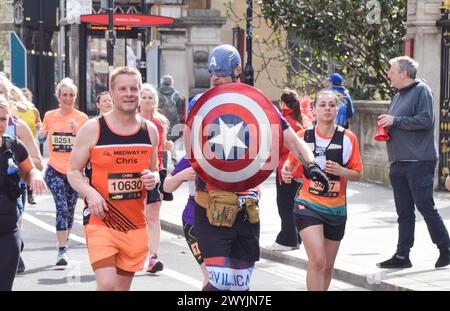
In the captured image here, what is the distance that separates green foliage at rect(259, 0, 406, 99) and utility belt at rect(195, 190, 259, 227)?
1501 cm

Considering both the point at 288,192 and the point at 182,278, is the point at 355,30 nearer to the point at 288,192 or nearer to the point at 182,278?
the point at 288,192

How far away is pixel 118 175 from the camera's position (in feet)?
25.2

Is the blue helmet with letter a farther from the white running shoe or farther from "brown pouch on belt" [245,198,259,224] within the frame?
the white running shoe

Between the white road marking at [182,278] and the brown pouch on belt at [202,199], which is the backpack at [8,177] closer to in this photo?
the brown pouch on belt at [202,199]

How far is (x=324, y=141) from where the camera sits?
9.10 m

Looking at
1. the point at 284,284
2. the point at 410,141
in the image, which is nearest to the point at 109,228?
the point at 284,284

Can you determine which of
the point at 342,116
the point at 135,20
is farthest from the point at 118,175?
the point at 135,20

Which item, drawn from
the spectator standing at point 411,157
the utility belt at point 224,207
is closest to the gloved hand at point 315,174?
the utility belt at point 224,207

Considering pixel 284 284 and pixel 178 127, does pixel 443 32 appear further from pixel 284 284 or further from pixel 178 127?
pixel 284 284

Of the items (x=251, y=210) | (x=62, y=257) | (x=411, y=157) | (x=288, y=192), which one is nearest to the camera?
(x=251, y=210)

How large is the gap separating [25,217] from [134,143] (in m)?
8.96

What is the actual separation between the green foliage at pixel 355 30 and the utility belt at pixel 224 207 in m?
15.0

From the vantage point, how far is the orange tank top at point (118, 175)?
7.68 m

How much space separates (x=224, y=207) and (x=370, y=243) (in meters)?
5.99
